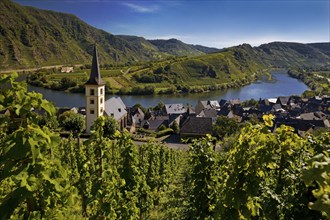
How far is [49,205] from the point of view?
501cm

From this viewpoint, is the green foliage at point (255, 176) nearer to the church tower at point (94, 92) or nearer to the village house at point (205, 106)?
the church tower at point (94, 92)

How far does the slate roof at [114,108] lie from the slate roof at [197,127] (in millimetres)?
14009

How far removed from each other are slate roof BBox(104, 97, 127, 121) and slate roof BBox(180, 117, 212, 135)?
552 inches

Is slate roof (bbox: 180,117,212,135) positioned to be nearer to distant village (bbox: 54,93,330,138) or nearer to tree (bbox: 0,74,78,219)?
distant village (bbox: 54,93,330,138)

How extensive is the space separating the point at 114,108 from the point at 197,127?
18.6 metres

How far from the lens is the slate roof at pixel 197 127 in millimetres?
65738

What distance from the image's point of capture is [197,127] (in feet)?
219

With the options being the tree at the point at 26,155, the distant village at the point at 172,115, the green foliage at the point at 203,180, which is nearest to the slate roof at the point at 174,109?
the distant village at the point at 172,115

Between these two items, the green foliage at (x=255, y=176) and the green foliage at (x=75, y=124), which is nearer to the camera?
the green foliage at (x=255, y=176)

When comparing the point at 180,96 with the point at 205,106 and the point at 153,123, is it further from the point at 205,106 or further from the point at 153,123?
the point at 153,123

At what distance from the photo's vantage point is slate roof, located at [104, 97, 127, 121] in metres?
64.4

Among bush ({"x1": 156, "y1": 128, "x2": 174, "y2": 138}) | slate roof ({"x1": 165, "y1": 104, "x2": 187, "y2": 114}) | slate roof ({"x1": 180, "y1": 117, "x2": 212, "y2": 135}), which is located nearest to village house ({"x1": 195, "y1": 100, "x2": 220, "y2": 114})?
slate roof ({"x1": 165, "y1": 104, "x2": 187, "y2": 114})

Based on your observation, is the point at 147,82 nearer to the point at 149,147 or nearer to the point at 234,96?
the point at 234,96

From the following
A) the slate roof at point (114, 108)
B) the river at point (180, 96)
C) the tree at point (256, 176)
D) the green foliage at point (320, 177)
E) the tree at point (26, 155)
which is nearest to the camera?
the green foliage at point (320, 177)
